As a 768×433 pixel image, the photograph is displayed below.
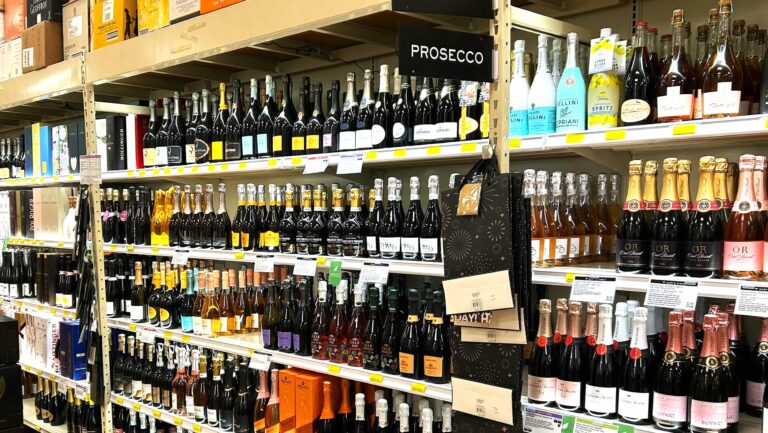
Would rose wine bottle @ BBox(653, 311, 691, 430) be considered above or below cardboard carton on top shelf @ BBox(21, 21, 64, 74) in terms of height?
below

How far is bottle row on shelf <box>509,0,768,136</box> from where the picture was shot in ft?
5.45

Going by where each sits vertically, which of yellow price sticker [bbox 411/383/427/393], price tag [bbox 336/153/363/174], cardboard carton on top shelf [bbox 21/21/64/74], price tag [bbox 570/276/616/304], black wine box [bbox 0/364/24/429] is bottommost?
black wine box [bbox 0/364/24/429]

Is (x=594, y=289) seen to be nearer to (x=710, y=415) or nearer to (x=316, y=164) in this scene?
(x=710, y=415)

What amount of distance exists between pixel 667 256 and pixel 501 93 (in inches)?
25.5

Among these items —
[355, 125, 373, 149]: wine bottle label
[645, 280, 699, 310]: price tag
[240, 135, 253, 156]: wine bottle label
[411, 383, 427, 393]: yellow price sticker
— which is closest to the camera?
[645, 280, 699, 310]: price tag

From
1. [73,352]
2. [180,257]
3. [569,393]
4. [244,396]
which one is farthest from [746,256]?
[73,352]

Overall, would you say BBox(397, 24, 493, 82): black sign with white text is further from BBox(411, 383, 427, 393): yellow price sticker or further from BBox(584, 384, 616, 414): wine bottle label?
BBox(411, 383, 427, 393): yellow price sticker

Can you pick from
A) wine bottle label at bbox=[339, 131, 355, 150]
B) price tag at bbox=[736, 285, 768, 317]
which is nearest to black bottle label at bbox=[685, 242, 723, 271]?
price tag at bbox=[736, 285, 768, 317]

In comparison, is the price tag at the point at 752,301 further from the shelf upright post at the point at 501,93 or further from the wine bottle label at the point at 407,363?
the wine bottle label at the point at 407,363

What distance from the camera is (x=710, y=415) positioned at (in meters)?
1.59

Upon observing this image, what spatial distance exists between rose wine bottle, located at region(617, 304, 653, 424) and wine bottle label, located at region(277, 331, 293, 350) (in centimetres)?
141

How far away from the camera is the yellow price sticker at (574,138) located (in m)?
1.78

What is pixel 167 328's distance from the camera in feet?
10.5

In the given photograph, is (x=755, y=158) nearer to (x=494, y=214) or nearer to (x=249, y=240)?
(x=494, y=214)
